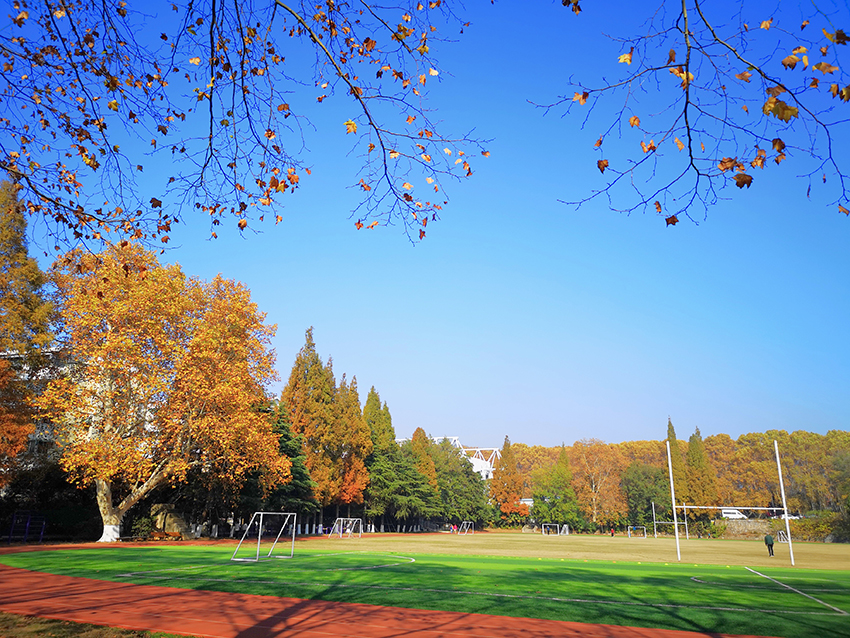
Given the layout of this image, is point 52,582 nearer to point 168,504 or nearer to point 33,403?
point 33,403

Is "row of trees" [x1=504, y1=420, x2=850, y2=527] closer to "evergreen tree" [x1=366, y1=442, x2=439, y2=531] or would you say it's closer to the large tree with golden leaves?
"evergreen tree" [x1=366, y1=442, x2=439, y2=531]

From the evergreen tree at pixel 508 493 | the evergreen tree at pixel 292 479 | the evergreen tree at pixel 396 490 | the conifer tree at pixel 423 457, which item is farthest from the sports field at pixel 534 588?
the evergreen tree at pixel 508 493

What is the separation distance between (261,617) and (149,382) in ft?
57.8

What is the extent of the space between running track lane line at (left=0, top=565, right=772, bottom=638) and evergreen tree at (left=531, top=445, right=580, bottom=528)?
6615 cm

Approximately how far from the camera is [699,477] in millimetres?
67500

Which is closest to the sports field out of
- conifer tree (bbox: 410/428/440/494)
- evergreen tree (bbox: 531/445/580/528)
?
conifer tree (bbox: 410/428/440/494)

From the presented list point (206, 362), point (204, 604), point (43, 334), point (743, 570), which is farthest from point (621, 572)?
point (43, 334)

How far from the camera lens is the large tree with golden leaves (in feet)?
74.5

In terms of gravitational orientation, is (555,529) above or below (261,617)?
below

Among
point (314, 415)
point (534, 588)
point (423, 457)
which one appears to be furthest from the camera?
point (423, 457)

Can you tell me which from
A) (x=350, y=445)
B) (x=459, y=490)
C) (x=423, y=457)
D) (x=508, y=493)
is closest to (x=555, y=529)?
(x=508, y=493)

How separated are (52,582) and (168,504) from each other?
2129 centimetres

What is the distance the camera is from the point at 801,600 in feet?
38.9

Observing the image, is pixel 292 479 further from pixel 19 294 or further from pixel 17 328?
pixel 19 294
